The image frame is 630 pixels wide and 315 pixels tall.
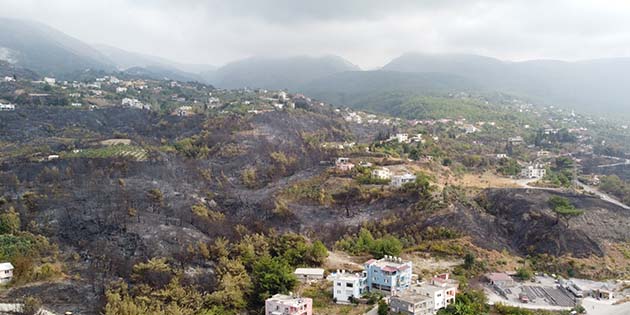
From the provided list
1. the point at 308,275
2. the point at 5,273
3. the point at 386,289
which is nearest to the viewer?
the point at 5,273

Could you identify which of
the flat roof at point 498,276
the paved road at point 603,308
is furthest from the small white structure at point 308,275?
the paved road at point 603,308

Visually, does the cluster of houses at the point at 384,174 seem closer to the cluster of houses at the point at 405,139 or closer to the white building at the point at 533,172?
the white building at the point at 533,172

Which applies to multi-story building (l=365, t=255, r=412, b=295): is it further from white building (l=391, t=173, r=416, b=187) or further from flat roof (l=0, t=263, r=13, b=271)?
flat roof (l=0, t=263, r=13, b=271)

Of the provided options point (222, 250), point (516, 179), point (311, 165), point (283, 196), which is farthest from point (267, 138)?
point (222, 250)

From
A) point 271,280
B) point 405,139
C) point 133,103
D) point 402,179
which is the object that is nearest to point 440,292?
point 271,280

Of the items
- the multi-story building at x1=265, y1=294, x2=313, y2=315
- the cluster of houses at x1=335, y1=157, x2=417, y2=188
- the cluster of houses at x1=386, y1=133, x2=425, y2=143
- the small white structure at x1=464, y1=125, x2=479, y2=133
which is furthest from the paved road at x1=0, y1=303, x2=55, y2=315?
the small white structure at x1=464, y1=125, x2=479, y2=133

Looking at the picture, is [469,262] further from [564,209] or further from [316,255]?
[564,209]
